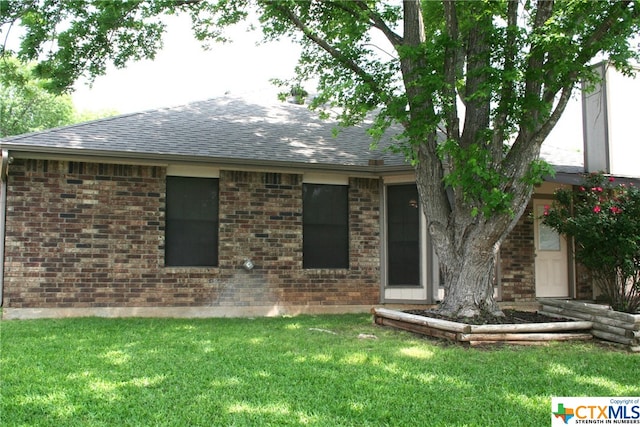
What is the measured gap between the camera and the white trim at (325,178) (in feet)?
34.6

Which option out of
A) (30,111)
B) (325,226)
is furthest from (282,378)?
(30,111)

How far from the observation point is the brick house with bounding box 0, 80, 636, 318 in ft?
29.9

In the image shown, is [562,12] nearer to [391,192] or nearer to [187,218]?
[391,192]

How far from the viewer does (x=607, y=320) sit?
7.40 meters

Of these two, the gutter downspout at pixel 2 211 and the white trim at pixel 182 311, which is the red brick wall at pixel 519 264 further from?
the gutter downspout at pixel 2 211

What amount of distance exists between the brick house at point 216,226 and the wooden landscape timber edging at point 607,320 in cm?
234

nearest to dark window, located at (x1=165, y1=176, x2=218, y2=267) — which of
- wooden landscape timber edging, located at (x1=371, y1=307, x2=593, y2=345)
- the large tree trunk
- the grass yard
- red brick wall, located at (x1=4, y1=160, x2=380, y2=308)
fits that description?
red brick wall, located at (x1=4, y1=160, x2=380, y2=308)

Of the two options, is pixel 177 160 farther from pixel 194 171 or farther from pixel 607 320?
pixel 607 320

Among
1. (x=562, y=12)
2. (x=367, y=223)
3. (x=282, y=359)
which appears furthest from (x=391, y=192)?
(x=282, y=359)

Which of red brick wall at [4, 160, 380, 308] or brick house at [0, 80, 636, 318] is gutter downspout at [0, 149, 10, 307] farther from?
red brick wall at [4, 160, 380, 308]

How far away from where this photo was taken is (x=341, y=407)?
4.27 meters

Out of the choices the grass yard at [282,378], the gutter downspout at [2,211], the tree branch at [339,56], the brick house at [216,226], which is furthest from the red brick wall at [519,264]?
the gutter downspout at [2,211]

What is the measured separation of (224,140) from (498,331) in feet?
20.0

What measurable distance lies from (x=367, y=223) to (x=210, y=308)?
3324 mm
